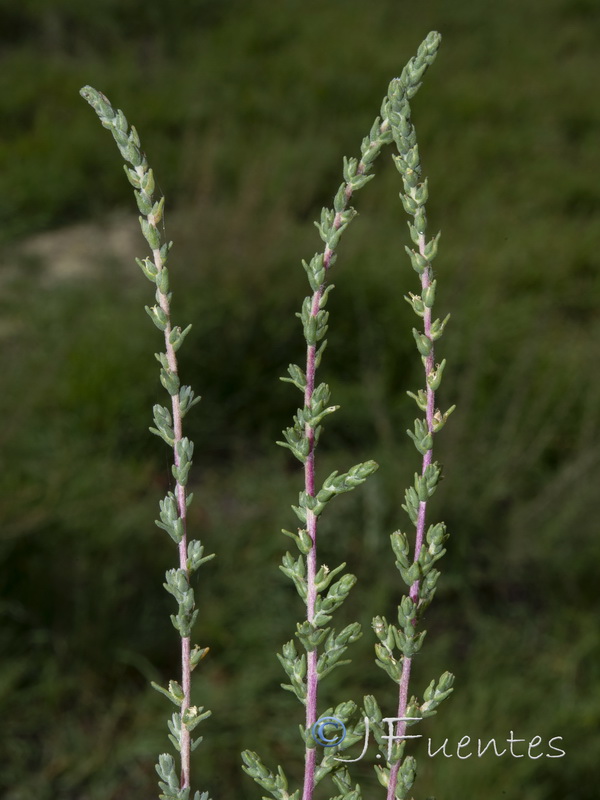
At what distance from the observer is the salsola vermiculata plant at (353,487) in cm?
49

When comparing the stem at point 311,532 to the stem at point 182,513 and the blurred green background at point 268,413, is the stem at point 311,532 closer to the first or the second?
the stem at point 182,513

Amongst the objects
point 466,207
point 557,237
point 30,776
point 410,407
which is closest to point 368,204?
point 466,207

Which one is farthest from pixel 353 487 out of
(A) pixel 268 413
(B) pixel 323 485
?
(A) pixel 268 413

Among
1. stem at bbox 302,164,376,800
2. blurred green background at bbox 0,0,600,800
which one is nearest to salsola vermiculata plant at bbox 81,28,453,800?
stem at bbox 302,164,376,800

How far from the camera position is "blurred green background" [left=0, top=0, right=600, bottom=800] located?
2.52m

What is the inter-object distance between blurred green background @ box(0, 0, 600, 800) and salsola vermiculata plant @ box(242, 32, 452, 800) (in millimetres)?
1824

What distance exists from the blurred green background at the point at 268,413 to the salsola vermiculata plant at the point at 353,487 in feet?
5.99

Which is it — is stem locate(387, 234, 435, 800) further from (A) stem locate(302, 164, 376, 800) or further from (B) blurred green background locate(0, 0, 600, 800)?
(B) blurred green background locate(0, 0, 600, 800)

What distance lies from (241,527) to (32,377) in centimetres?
89

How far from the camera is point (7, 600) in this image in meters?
2.57

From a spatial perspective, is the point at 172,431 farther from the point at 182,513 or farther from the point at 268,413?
the point at 268,413

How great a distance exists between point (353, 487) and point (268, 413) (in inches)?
130

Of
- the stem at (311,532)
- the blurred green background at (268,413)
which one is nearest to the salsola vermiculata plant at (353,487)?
the stem at (311,532)

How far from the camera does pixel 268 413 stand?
382cm
